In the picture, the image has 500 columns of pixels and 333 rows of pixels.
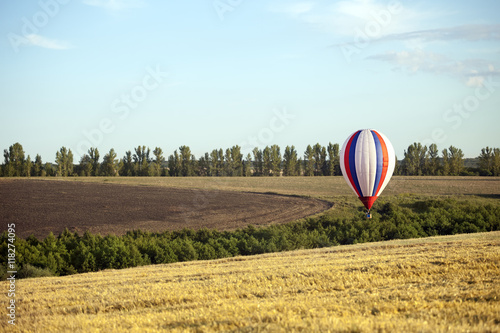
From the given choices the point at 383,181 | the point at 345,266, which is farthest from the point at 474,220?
the point at 345,266

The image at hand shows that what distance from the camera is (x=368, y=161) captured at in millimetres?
22453

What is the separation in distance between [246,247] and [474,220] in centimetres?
1635

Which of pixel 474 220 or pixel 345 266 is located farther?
pixel 474 220

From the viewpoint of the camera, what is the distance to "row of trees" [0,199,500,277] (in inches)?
814

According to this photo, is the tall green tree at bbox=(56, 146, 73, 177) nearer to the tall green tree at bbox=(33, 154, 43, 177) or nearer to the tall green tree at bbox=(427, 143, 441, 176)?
the tall green tree at bbox=(33, 154, 43, 177)

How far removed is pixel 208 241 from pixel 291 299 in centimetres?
1741

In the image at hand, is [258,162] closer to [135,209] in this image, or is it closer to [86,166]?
[86,166]

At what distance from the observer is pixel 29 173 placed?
91.6 m

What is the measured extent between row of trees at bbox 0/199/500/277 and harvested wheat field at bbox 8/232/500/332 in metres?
6.89

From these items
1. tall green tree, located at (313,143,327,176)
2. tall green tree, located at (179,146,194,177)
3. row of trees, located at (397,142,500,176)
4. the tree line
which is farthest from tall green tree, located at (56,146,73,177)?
row of trees, located at (397,142,500,176)

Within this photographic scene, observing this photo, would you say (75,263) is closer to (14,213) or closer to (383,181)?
(383,181)

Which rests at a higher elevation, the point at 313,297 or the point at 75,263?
the point at 313,297

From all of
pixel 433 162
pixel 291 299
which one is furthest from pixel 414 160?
pixel 291 299

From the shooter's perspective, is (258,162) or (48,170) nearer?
(48,170)
